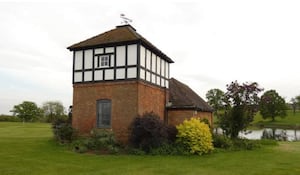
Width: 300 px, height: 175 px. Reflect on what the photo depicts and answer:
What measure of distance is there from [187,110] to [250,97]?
4646 millimetres

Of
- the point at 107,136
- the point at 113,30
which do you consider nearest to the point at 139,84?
the point at 107,136

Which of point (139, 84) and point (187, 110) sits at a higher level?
point (139, 84)

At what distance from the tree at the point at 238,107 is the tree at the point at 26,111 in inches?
1963

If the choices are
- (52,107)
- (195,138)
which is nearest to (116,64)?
(195,138)

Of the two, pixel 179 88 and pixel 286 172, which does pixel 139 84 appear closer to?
pixel 179 88

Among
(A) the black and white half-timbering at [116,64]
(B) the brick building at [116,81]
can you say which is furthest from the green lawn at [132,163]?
(A) the black and white half-timbering at [116,64]

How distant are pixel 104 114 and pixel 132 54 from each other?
4.25 meters

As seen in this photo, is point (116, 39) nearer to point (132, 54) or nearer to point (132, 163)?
point (132, 54)

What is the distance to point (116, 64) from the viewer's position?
19.0 meters

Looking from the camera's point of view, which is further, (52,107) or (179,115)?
(52,107)

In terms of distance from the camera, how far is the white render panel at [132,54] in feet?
60.7

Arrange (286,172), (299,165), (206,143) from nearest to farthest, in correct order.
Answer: (286,172) → (299,165) → (206,143)

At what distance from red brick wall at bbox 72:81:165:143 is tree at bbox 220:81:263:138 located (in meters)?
5.09

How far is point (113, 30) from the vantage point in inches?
837
